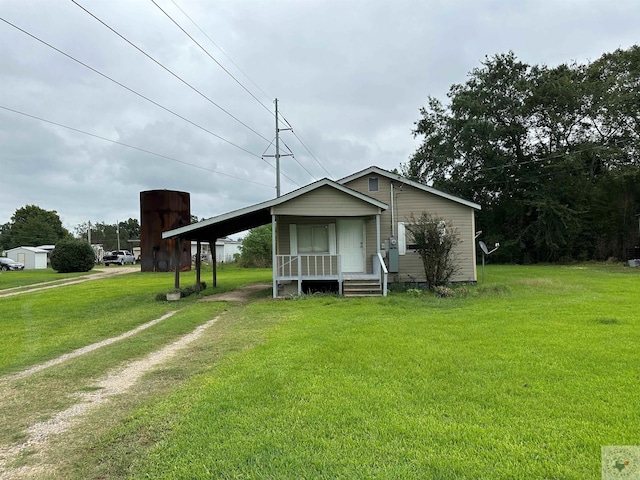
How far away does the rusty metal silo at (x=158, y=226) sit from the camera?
31.2 m

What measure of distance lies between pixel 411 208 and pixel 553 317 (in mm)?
7865

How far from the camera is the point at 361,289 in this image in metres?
13.0

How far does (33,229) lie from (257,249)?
62.1 meters

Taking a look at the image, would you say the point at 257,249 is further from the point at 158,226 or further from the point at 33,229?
the point at 33,229

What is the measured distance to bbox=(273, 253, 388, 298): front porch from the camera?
1303cm

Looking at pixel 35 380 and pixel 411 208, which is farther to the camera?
pixel 411 208

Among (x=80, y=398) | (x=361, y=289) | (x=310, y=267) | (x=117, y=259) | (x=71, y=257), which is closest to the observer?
(x=80, y=398)

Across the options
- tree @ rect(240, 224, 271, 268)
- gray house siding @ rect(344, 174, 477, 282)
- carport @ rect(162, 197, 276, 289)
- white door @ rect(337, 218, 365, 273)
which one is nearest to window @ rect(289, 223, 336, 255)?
white door @ rect(337, 218, 365, 273)

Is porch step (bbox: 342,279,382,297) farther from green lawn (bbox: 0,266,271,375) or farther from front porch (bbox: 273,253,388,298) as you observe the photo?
green lawn (bbox: 0,266,271,375)

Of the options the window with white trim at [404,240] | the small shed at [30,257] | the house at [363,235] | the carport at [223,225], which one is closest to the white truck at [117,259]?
the small shed at [30,257]

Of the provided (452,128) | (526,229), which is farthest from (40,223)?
(526,229)

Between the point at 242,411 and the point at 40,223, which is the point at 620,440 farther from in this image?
the point at 40,223

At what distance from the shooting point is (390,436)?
3.20m

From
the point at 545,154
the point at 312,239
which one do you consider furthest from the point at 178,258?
the point at 545,154
